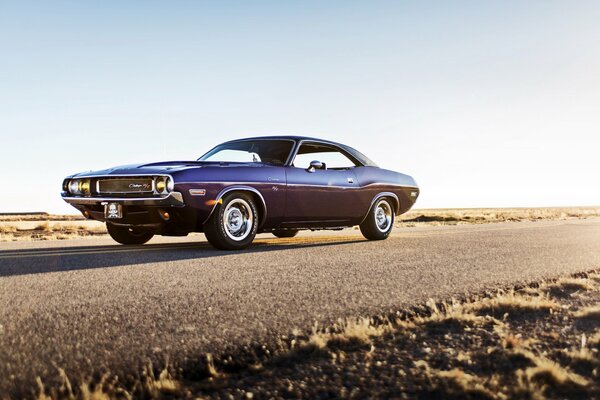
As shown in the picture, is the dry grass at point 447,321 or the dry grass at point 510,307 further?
the dry grass at point 510,307

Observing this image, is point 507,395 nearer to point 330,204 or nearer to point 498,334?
point 498,334

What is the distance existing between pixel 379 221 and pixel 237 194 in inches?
121

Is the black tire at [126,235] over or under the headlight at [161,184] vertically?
under

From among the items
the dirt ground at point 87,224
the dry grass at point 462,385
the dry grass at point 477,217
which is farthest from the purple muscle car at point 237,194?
the dry grass at point 477,217

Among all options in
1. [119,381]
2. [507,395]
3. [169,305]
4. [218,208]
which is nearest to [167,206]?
[218,208]

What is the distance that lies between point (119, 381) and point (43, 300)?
1.75 m

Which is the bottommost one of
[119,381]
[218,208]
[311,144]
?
[119,381]

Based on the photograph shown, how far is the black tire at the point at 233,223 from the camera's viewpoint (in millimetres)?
6895

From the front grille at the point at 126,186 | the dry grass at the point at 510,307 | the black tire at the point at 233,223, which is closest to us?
the dry grass at the point at 510,307

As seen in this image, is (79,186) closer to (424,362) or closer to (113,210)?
(113,210)

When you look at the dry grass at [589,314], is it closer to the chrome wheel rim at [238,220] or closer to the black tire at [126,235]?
the chrome wheel rim at [238,220]

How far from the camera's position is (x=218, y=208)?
6.89 metres

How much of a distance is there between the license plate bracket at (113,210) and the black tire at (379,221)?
3753 millimetres

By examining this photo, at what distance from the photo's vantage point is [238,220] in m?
7.25
